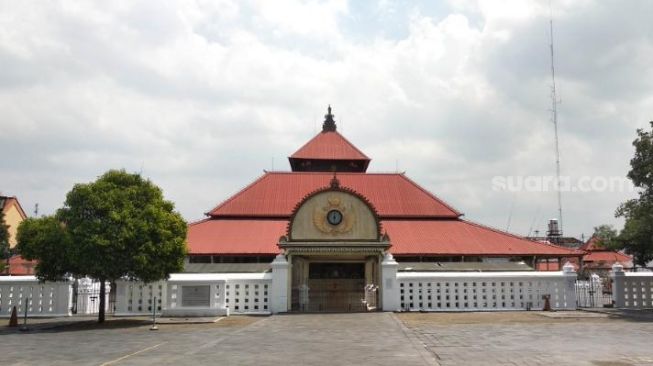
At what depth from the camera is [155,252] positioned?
20.5 meters

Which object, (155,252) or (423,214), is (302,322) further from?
(423,214)

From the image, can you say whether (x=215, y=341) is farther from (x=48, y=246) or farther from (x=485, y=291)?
(x=485, y=291)

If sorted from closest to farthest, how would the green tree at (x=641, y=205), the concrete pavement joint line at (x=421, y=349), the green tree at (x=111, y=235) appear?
the concrete pavement joint line at (x=421, y=349) < the green tree at (x=111, y=235) < the green tree at (x=641, y=205)

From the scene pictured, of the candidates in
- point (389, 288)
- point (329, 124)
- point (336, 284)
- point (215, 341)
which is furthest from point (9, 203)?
point (215, 341)

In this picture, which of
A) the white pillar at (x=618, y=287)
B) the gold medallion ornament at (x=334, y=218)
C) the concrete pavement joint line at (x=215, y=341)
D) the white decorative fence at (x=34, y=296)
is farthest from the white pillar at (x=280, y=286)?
the white pillar at (x=618, y=287)

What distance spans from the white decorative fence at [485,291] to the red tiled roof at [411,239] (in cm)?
785

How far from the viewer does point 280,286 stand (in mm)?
24625

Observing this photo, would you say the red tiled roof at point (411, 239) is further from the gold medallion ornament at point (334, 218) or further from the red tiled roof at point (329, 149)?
the red tiled roof at point (329, 149)

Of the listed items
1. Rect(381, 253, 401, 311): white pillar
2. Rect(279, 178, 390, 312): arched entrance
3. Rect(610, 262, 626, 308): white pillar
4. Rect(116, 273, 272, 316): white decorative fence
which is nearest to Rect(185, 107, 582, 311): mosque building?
Rect(279, 178, 390, 312): arched entrance

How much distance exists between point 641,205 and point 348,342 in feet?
50.5

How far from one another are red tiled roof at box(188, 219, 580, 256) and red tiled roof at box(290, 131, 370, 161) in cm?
910

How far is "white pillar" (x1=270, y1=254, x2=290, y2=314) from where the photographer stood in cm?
2456

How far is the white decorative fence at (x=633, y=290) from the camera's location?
83.8 feet

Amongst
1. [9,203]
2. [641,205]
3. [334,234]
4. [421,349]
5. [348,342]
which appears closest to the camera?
[421,349]
